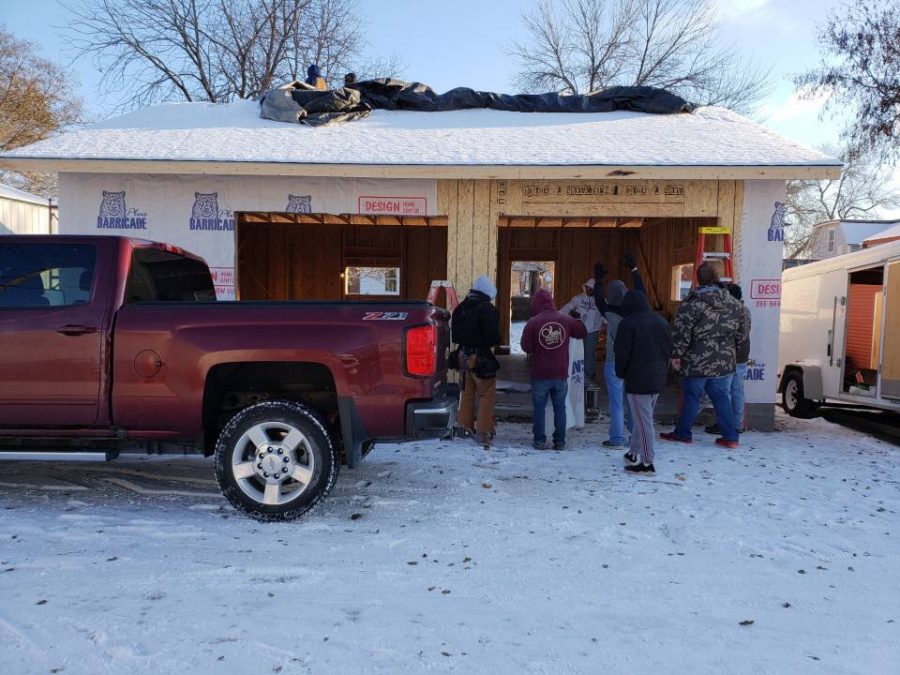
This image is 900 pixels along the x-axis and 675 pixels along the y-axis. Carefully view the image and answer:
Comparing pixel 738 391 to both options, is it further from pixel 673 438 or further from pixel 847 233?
pixel 847 233

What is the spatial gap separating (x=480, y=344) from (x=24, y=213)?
13126 mm

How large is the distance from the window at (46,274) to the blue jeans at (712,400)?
19.0 ft

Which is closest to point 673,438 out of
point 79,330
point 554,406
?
point 554,406

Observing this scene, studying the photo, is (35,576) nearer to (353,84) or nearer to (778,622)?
(778,622)

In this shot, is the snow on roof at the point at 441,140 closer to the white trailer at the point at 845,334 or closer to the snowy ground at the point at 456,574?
the white trailer at the point at 845,334

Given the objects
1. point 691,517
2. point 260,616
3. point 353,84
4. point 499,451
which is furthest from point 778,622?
point 353,84

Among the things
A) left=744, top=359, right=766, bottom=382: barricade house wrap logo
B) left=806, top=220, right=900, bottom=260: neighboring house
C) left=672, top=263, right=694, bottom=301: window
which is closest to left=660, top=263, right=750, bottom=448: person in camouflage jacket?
left=744, top=359, right=766, bottom=382: barricade house wrap logo

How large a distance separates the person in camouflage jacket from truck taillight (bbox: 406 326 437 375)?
3.48 metres

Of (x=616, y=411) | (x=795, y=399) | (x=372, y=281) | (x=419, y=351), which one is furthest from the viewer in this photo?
(x=372, y=281)

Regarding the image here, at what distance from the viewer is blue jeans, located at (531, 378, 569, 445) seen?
6.59m

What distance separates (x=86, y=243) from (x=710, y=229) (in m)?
7.09

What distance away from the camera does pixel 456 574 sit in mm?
3479

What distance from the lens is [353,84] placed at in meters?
11.1

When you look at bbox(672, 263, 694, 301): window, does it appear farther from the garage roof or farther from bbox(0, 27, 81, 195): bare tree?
bbox(0, 27, 81, 195): bare tree
